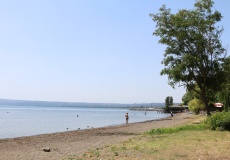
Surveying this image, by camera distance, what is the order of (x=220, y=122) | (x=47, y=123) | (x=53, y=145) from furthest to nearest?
(x=47, y=123), (x=220, y=122), (x=53, y=145)

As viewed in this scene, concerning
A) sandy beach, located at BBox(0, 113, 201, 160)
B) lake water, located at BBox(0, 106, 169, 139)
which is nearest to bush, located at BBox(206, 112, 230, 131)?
sandy beach, located at BBox(0, 113, 201, 160)

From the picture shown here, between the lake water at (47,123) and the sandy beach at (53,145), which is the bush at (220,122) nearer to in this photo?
the sandy beach at (53,145)

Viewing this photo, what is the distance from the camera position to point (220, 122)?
23.2 meters

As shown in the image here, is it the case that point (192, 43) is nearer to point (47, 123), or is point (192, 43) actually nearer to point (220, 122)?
point (220, 122)

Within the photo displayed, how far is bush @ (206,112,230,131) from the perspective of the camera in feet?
74.6

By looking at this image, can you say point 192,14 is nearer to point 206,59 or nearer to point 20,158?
Answer: point 206,59

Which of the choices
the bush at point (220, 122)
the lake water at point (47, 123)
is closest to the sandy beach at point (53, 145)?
the bush at point (220, 122)

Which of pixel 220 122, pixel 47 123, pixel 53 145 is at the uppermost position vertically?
pixel 220 122

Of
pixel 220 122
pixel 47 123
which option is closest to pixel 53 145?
pixel 220 122

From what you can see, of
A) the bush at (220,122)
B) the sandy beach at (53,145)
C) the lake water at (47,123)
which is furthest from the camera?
the lake water at (47,123)

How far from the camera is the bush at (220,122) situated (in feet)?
74.6

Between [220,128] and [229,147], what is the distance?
327 inches

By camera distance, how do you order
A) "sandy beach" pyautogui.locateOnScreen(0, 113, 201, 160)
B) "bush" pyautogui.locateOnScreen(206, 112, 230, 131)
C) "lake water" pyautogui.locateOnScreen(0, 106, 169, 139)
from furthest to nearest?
"lake water" pyautogui.locateOnScreen(0, 106, 169, 139)
"bush" pyautogui.locateOnScreen(206, 112, 230, 131)
"sandy beach" pyautogui.locateOnScreen(0, 113, 201, 160)

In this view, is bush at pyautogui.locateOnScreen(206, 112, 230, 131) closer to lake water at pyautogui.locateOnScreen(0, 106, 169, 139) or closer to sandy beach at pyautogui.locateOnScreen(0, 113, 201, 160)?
sandy beach at pyautogui.locateOnScreen(0, 113, 201, 160)
